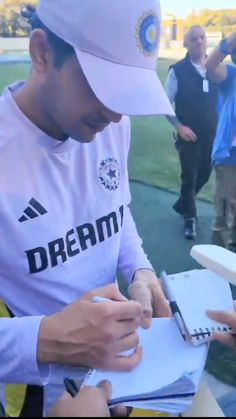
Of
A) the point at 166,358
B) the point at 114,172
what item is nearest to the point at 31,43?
the point at 114,172

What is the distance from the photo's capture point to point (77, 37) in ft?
2.76

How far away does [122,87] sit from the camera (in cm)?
87

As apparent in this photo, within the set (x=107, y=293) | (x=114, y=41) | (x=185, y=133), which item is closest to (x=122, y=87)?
(x=114, y=41)

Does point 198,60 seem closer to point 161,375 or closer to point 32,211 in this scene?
point 32,211

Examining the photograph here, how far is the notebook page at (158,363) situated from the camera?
2.64ft

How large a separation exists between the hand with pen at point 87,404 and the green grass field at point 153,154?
12.2 feet

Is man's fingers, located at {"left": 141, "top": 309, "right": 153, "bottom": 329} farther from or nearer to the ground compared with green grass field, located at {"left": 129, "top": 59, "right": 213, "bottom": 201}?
farther from the ground

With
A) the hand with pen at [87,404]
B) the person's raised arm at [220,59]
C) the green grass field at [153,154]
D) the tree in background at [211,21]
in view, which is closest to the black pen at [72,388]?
the hand with pen at [87,404]

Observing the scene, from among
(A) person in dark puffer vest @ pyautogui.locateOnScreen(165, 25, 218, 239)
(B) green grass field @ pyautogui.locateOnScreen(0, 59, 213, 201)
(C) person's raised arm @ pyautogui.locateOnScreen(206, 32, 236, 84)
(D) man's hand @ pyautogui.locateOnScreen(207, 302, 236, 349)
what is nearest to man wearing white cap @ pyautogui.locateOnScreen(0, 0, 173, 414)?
(D) man's hand @ pyautogui.locateOnScreen(207, 302, 236, 349)

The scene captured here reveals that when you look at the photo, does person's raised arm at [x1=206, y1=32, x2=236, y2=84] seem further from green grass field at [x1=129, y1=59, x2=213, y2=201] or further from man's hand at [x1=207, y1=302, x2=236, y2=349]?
man's hand at [x1=207, y1=302, x2=236, y2=349]

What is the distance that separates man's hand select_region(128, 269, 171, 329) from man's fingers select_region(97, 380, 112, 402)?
0.58 ft

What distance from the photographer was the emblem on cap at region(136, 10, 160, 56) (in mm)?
856

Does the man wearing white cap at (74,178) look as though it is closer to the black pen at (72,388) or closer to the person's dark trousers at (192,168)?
the black pen at (72,388)

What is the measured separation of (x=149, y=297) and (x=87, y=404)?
14.6 inches
